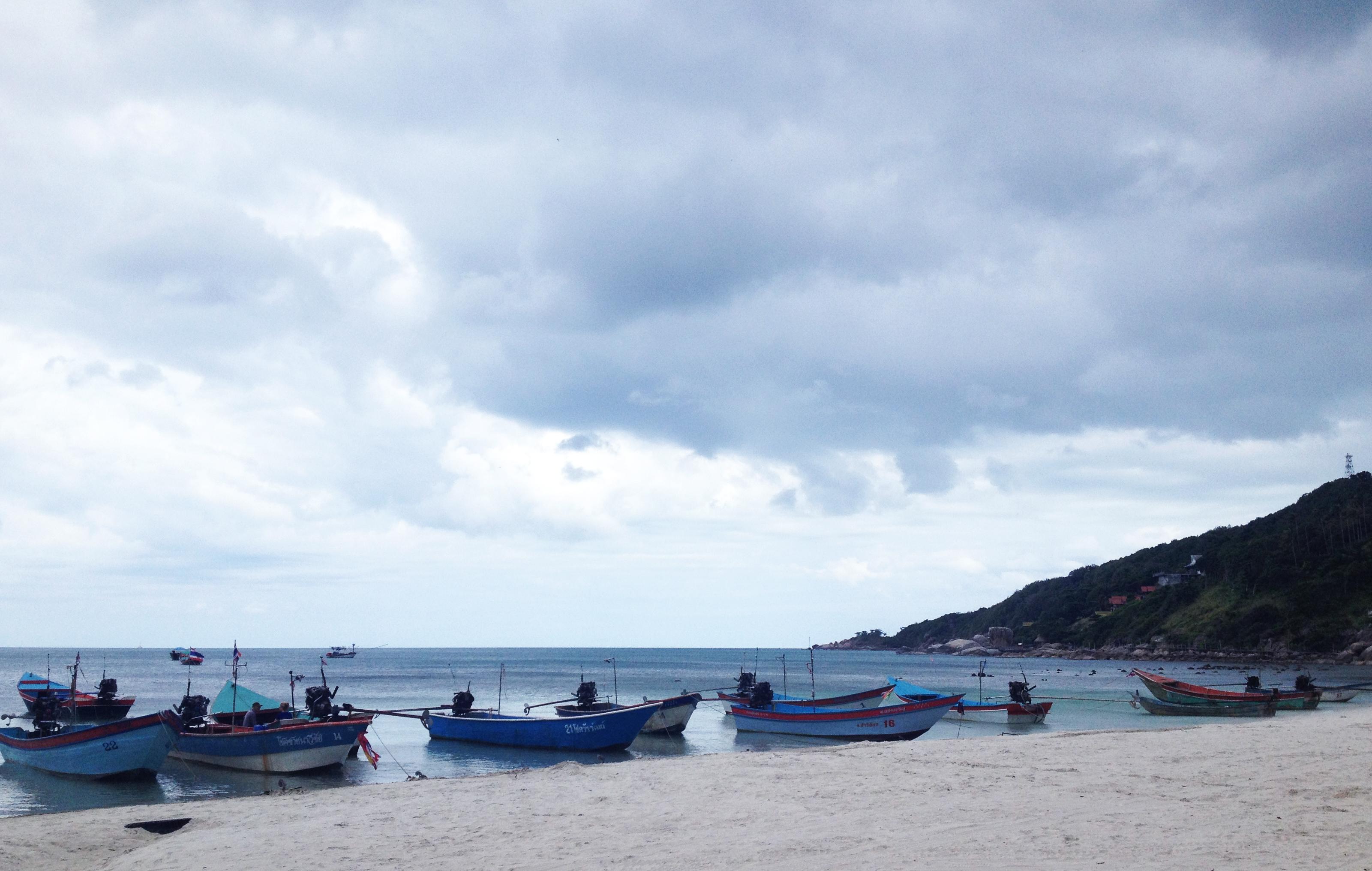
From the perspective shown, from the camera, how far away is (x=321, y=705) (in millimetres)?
26828

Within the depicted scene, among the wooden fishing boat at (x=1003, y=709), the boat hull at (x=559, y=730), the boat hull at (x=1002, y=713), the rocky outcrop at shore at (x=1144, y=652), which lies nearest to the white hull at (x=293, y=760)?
the boat hull at (x=559, y=730)

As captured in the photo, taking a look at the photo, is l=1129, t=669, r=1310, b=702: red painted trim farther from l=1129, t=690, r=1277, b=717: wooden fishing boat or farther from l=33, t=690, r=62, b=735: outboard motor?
l=33, t=690, r=62, b=735: outboard motor

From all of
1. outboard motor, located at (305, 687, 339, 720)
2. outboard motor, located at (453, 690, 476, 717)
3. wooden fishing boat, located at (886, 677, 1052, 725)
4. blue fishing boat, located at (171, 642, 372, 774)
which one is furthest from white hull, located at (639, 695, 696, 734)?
outboard motor, located at (305, 687, 339, 720)

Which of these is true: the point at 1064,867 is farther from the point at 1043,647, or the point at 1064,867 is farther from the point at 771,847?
the point at 1043,647

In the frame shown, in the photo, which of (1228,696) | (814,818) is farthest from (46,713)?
(1228,696)

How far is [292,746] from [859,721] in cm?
1837

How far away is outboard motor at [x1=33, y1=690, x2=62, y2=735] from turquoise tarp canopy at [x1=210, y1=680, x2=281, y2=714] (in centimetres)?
436

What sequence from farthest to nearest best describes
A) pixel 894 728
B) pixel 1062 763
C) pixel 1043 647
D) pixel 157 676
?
pixel 1043 647, pixel 157 676, pixel 894 728, pixel 1062 763

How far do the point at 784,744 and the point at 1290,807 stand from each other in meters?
21.3

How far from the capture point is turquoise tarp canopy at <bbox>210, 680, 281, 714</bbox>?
2908 cm

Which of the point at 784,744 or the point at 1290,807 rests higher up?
the point at 1290,807

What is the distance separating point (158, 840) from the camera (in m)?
14.3

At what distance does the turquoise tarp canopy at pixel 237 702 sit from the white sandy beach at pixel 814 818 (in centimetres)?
1192

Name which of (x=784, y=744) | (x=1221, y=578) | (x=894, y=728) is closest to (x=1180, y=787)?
(x=894, y=728)
